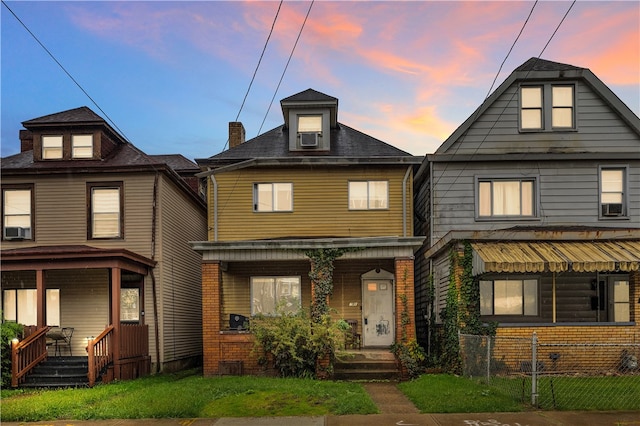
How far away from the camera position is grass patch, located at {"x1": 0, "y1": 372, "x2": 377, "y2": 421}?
10078mm

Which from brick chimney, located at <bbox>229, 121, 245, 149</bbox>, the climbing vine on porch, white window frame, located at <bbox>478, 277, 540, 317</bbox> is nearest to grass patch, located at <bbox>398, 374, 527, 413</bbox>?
the climbing vine on porch

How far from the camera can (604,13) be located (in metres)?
14.2

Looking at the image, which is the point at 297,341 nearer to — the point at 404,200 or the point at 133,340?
the point at 133,340

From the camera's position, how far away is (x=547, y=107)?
17.8 meters

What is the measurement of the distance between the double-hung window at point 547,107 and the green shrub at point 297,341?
9.30 m

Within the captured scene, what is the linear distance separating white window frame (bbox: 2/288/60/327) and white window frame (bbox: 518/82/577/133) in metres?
15.9

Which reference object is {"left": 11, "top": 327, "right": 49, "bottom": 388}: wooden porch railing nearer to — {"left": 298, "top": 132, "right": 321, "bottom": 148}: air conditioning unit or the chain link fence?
{"left": 298, "top": 132, "right": 321, "bottom": 148}: air conditioning unit

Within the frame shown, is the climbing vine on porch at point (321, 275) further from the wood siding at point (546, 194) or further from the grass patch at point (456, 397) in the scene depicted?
the wood siding at point (546, 194)

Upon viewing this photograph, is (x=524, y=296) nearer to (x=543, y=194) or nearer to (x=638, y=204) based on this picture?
(x=543, y=194)

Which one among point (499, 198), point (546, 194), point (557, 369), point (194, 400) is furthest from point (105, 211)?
point (546, 194)

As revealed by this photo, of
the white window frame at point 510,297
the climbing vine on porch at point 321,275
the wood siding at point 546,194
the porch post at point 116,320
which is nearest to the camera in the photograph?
the porch post at point 116,320

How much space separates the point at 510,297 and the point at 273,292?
7.57 meters

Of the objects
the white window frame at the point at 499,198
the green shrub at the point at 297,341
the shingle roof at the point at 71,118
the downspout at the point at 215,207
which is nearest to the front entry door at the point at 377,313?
the green shrub at the point at 297,341

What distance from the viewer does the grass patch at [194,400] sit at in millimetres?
10078
